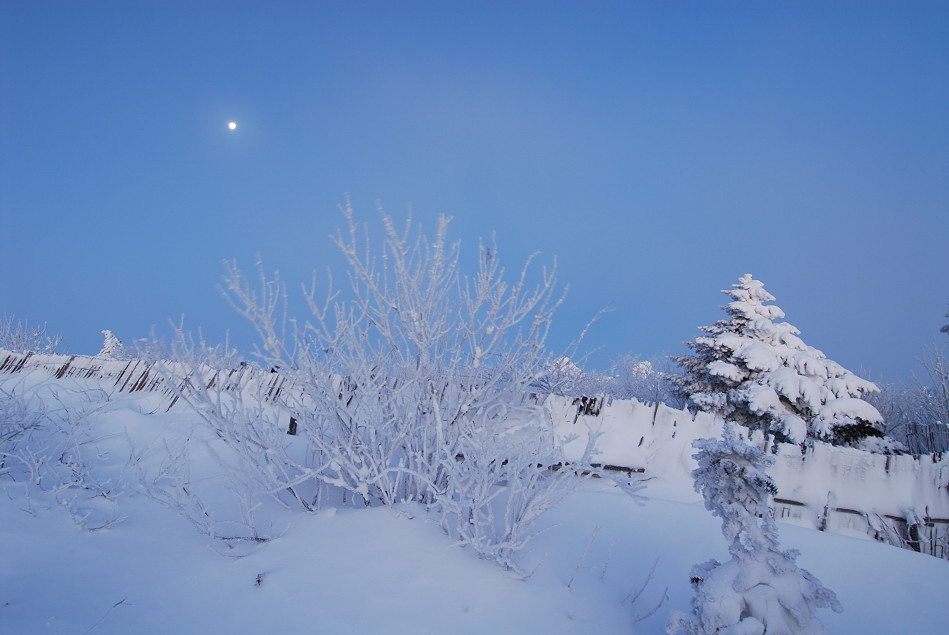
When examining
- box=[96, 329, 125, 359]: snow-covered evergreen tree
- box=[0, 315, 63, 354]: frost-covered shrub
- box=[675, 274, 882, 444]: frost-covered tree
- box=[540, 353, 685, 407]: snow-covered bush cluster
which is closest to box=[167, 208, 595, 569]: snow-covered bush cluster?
box=[540, 353, 685, 407]: snow-covered bush cluster

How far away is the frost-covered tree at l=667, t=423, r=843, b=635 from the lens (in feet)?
6.48

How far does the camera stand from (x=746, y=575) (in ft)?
6.77

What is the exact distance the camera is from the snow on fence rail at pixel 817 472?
455 cm

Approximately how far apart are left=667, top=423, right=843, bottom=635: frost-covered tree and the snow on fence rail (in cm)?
189

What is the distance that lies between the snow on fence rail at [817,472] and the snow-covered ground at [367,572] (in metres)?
1.11

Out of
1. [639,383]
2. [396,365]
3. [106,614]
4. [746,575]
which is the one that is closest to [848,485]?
[746,575]

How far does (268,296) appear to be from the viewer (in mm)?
3301

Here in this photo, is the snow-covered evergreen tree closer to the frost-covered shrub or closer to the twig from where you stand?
the frost-covered shrub

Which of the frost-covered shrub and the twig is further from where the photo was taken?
the frost-covered shrub

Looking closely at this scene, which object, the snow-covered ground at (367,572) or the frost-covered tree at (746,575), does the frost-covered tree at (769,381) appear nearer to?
the snow-covered ground at (367,572)

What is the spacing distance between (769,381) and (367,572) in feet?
38.3

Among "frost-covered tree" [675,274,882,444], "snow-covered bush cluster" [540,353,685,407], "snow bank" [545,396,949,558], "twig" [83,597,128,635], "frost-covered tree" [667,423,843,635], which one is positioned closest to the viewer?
"frost-covered tree" [667,423,843,635]

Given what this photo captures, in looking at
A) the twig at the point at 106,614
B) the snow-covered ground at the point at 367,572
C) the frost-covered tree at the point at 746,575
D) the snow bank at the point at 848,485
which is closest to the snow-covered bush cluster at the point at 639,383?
the snow bank at the point at 848,485

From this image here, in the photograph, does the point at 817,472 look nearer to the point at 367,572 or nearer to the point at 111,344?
the point at 367,572
